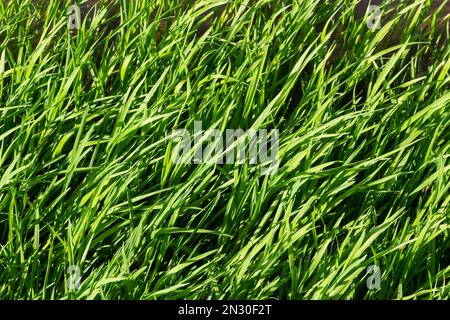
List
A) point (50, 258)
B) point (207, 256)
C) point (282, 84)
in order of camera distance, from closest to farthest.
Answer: point (50, 258) → point (207, 256) → point (282, 84)

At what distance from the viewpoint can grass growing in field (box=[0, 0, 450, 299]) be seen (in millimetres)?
2021

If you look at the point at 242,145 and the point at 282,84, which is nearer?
the point at 242,145

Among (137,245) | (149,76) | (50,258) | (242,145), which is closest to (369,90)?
(242,145)

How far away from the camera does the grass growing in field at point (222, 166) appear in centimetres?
202

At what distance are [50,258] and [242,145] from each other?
528 millimetres

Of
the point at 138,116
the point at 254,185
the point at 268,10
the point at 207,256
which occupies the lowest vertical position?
the point at 207,256

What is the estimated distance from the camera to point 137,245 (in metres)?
2.04

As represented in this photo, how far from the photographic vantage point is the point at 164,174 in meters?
2.18

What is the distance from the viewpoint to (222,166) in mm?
2264

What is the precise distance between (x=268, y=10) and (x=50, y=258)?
1.08 meters

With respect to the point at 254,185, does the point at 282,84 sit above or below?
above

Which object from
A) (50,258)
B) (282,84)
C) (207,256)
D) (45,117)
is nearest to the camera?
(50,258)

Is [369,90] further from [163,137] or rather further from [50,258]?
[50,258]

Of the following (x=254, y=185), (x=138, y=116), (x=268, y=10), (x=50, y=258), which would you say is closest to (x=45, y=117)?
(x=138, y=116)
